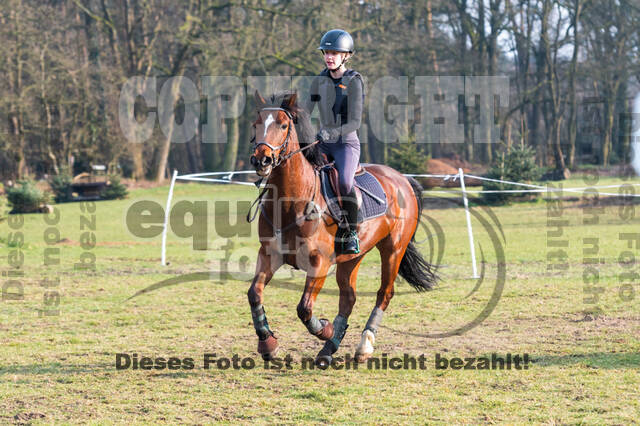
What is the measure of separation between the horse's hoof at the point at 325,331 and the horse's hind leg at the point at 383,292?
473mm

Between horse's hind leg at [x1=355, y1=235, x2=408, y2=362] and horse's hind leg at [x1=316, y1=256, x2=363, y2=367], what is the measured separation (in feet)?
0.81

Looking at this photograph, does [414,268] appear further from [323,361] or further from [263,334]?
[263,334]

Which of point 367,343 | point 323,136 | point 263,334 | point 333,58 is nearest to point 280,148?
point 323,136

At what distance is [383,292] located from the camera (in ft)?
24.1

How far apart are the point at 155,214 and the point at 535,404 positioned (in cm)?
2203

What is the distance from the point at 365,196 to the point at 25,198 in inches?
867

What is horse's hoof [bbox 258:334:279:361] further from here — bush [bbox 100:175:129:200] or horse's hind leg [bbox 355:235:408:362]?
bush [bbox 100:175:129:200]

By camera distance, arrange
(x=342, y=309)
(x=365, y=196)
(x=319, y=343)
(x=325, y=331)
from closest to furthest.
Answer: (x=325, y=331) < (x=342, y=309) < (x=365, y=196) < (x=319, y=343)

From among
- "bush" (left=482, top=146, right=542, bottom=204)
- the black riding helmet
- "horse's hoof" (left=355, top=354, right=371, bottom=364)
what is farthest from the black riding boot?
"bush" (left=482, top=146, right=542, bottom=204)

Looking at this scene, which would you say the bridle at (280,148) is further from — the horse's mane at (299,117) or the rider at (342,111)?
the rider at (342,111)

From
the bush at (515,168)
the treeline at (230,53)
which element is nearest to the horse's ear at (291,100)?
the bush at (515,168)

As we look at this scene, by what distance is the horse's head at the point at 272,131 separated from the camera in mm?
5277

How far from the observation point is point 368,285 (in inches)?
464

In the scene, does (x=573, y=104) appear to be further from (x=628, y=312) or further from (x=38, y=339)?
(x=38, y=339)
